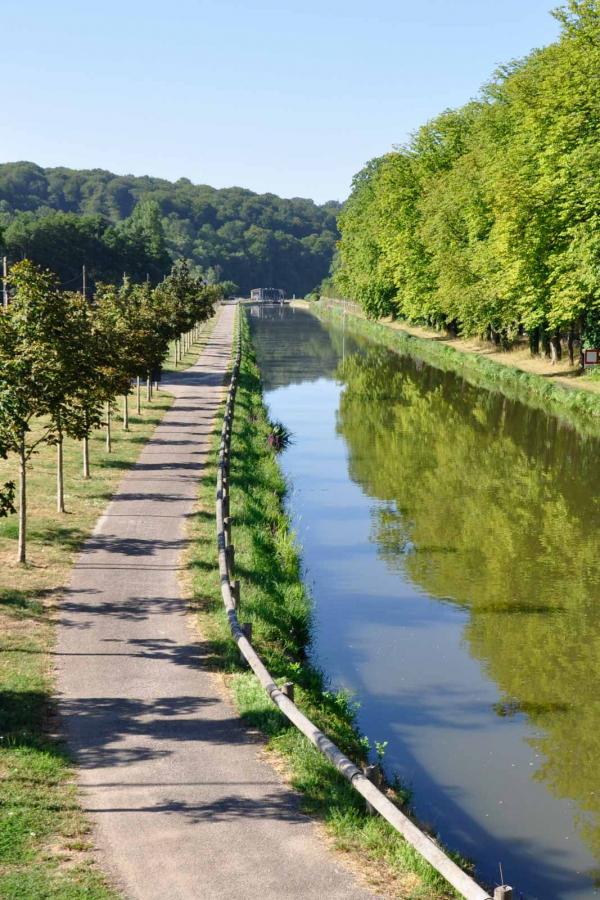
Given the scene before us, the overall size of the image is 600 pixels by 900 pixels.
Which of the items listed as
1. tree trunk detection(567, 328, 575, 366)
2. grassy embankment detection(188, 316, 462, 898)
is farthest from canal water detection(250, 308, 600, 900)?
tree trunk detection(567, 328, 575, 366)

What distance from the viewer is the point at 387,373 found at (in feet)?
207

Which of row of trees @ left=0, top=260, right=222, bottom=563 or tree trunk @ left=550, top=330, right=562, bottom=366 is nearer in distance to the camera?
row of trees @ left=0, top=260, right=222, bottom=563

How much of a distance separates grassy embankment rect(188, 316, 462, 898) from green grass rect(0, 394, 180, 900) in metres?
2.32

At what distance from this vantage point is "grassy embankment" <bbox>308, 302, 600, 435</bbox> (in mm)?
43094

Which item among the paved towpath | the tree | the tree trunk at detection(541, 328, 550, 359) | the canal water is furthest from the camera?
the tree trunk at detection(541, 328, 550, 359)

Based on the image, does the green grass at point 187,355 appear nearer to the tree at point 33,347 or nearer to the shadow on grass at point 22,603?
the tree at point 33,347

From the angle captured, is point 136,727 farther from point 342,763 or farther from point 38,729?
point 342,763

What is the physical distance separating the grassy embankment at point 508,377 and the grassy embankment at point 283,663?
737 inches

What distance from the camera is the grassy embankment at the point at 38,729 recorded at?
898 cm

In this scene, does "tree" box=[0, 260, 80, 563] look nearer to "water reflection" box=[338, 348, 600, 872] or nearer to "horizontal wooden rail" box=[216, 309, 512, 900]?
"horizontal wooden rail" box=[216, 309, 512, 900]

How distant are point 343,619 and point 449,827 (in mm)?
7426

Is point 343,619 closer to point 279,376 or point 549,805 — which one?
point 549,805

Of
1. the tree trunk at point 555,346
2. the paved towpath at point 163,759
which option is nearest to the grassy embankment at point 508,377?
the tree trunk at point 555,346

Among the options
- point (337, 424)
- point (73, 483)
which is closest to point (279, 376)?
point (337, 424)
